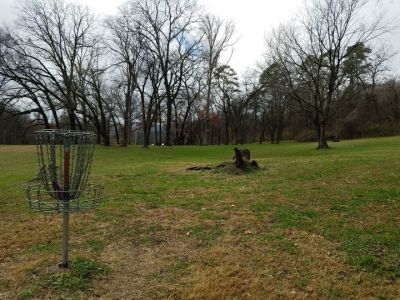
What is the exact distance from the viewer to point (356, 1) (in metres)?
23.3

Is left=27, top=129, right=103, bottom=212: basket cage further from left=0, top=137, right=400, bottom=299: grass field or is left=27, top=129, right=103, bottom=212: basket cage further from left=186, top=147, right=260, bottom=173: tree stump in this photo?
left=186, top=147, right=260, bottom=173: tree stump

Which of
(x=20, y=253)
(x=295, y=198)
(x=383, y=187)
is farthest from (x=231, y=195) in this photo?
(x=20, y=253)

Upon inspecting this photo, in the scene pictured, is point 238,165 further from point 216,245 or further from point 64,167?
point 64,167

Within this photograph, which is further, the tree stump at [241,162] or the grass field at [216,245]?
the tree stump at [241,162]

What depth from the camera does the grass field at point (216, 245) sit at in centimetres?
399

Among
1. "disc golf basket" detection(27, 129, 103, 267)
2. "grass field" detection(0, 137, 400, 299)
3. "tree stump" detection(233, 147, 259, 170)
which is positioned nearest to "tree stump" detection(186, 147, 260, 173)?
"tree stump" detection(233, 147, 259, 170)

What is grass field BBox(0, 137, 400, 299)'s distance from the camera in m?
3.99

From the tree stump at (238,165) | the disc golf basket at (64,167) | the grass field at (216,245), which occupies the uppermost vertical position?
the disc golf basket at (64,167)

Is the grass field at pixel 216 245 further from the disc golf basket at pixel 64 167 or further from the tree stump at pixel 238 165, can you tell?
the tree stump at pixel 238 165

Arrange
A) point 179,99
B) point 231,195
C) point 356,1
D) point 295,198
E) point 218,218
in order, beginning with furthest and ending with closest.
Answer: point 179,99
point 356,1
point 231,195
point 295,198
point 218,218

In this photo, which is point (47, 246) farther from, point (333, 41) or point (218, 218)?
point (333, 41)

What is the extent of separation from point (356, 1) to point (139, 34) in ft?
52.8

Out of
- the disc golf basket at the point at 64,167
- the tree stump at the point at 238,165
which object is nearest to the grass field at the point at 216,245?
the disc golf basket at the point at 64,167

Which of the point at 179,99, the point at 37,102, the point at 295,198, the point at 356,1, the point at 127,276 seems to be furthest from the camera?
the point at 179,99
